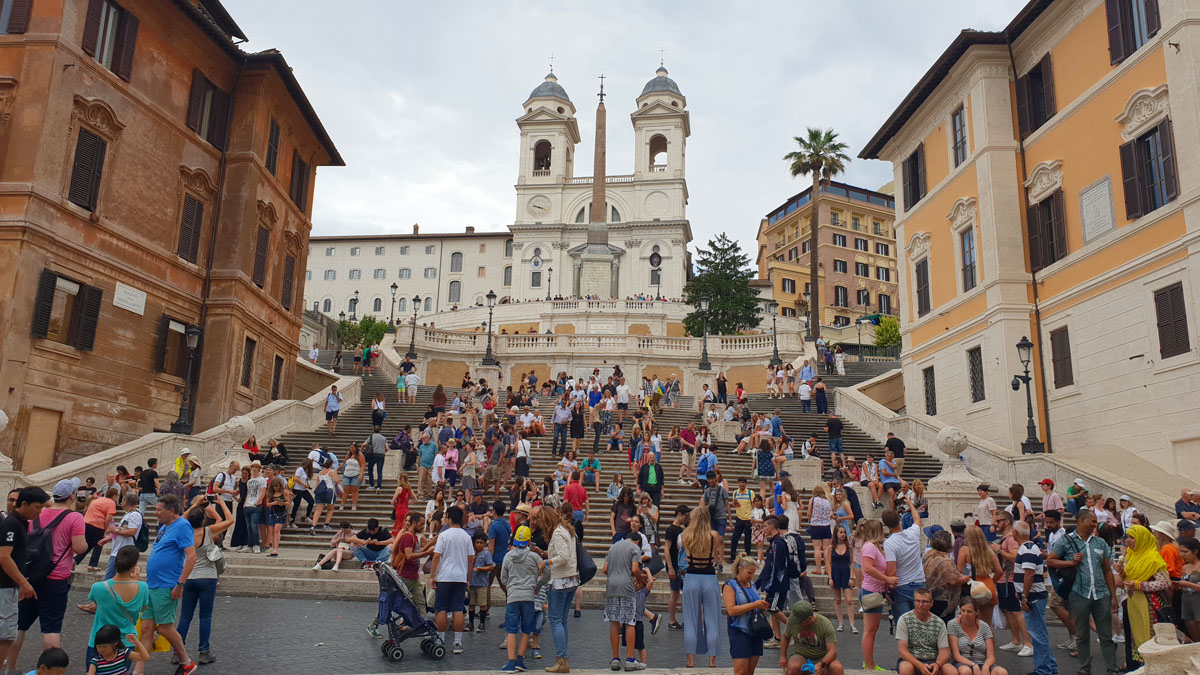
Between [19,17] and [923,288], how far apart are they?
1068 inches

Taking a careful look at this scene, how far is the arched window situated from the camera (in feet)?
282

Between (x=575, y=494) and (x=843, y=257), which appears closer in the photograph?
(x=575, y=494)

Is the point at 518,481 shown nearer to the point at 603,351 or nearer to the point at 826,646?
the point at 826,646

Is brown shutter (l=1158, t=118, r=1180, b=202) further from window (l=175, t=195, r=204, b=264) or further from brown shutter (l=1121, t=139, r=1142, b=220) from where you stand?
window (l=175, t=195, r=204, b=264)

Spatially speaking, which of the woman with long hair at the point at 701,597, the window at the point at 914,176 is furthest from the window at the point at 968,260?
the woman with long hair at the point at 701,597

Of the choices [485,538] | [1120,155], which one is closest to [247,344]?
[485,538]

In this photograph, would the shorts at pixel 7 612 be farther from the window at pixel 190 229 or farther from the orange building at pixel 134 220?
the window at pixel 190 229

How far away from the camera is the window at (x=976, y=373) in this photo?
2403 cm

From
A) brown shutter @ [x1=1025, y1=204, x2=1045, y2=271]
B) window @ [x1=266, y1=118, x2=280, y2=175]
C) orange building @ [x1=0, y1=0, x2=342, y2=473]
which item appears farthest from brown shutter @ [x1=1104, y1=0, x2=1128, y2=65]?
window @ [x1=266, y1=118, x2=280, y2=175]

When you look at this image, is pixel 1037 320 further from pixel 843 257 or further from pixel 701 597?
pixel 843 257

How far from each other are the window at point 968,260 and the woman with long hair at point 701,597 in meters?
19.4

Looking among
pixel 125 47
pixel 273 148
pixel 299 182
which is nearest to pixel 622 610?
pixel 125 47

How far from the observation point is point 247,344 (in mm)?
26812

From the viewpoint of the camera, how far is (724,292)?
196ft
